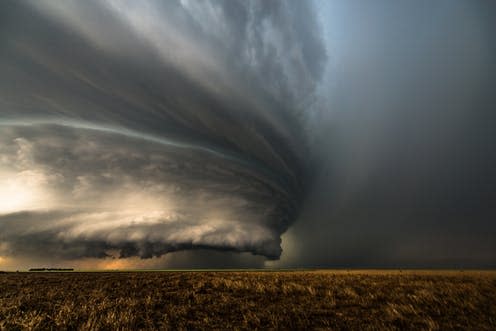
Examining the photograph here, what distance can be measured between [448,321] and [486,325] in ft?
3.45

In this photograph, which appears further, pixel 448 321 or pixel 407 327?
pixel 448 321

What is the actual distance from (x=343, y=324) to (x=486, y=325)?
4.64 meters

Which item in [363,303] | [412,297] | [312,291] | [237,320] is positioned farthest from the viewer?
[312,291]

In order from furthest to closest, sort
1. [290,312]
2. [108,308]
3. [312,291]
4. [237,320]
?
[312,291] → [108,308] → [290,312] → [237,320]

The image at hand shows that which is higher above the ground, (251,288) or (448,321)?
(251,288)

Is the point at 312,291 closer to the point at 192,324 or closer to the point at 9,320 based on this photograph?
the point at 192,324

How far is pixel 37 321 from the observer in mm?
9781

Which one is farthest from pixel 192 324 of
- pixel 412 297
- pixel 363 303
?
pixel 412 297

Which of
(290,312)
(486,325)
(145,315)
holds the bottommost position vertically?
(486,325)

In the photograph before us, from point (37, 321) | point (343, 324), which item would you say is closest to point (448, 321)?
point (343, 324)

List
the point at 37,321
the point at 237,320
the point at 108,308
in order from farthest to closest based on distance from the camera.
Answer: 1. the point at 108,308
2. the point at 237,320
3. the point at 37,321

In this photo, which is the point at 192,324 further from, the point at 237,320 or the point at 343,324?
the point at 343,324

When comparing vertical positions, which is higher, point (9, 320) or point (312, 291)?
point (9, 320)

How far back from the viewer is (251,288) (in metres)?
20.3
